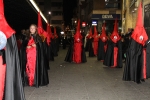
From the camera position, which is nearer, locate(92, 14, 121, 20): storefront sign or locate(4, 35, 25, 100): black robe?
locate(4, 35, 25, 100): black robe

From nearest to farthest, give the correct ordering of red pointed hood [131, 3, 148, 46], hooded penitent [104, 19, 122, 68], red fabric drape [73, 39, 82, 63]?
red pointed hood [131, 3, 148, 46]
hooded penitent [104, 19, 122, 68]
red fabric drape [73, 39, 82, 63]

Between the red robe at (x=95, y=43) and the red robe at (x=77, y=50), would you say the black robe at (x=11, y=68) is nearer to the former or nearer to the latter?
the red robe at (x=77, y=50)

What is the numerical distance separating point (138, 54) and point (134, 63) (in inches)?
13.7

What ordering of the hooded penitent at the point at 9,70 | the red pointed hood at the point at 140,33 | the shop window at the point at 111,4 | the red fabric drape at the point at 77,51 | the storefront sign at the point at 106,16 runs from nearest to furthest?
the hooded penitent at the point at 9,70 → the red pointed hood at the point at 140,33 → the red fabric drape at the point at 77,51 → the storefront sign at the point at 106,16 → the shop window at the point at 111,4

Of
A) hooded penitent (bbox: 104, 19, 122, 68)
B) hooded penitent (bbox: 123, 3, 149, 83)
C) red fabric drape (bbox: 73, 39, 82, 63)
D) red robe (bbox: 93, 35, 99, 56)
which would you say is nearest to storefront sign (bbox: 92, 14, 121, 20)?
red robe (bbox: 93, 35, 99, 56)

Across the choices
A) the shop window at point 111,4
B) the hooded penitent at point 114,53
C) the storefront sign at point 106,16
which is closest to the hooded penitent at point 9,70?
the hooded penitent at point 114,53

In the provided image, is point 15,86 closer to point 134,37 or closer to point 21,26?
point 134,37

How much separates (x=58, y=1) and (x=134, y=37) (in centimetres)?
9111

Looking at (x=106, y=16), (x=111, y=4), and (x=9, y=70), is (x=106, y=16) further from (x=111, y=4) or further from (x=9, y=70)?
(x=9, y=70)

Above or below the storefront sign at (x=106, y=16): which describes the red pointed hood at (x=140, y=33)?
below

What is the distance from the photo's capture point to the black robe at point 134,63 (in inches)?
350

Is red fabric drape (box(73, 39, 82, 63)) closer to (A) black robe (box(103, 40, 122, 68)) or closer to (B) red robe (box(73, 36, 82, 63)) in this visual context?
(B) red robe (box(73, 36, 82, 63))

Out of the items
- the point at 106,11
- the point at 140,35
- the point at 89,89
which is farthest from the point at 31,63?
the point at 106,11

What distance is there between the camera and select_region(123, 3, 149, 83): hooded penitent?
347 inches
